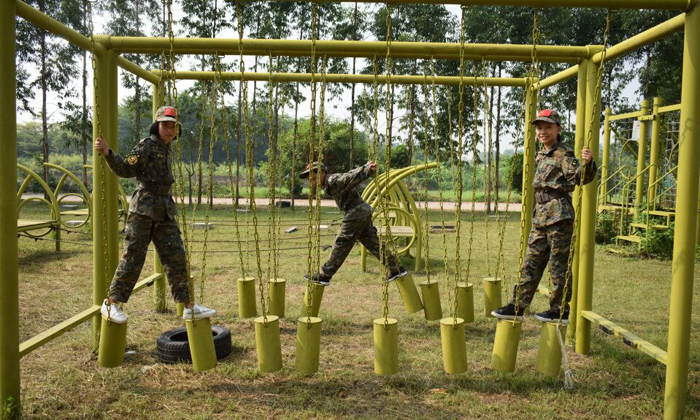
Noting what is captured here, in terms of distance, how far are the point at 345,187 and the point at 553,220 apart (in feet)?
6.08

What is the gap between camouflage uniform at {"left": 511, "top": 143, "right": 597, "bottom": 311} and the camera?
360 cm

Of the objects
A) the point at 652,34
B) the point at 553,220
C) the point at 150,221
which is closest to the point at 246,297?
the point at 150,221

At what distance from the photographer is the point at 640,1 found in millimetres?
2959

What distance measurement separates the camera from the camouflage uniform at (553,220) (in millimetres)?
3602

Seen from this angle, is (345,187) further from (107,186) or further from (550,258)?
(107,186)

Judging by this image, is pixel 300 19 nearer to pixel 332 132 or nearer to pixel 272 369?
pixel 332 132

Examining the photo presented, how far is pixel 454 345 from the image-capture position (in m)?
2.95

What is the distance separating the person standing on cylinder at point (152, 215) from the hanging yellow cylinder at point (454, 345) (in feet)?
5.93

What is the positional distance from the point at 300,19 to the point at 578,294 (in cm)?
1733

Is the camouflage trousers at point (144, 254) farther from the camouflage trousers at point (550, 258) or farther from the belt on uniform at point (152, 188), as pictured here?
the camouflage trousers at point (550, 258)

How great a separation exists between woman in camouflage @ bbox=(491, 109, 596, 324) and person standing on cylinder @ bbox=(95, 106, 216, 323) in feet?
8.04

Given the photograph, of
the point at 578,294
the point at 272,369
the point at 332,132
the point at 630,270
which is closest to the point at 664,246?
the point at 630,270

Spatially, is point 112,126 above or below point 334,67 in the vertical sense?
below

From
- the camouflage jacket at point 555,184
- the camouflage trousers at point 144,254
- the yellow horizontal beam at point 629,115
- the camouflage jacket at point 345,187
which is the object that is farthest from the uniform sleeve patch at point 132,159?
the yellow horizontal beam at point 629,115
